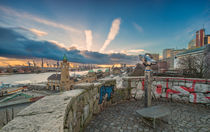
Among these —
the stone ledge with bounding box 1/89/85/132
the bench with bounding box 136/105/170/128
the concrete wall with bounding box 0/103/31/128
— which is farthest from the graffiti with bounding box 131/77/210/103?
the concrete wall with bounding box 0/103/31/128

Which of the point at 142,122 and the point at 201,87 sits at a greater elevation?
the point at 201,87

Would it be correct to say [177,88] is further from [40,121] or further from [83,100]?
[40,121]

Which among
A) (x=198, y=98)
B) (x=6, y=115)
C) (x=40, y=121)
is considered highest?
(x=40, y=121)

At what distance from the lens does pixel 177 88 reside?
4867mm

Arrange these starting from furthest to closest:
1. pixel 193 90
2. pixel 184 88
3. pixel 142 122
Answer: pixel 184 88 < pixel 193 90 < pixel 142 122

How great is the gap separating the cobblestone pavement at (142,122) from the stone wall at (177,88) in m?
0.57

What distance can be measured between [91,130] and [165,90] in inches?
177

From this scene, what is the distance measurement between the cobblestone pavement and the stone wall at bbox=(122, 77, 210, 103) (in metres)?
0.57

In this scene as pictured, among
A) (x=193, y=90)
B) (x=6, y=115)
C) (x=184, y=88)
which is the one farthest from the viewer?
(x=6, y=115)

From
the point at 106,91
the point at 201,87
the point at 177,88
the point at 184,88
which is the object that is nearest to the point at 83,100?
the point at 106,91

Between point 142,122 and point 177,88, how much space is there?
3180 millimetres

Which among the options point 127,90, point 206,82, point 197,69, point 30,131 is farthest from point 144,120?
point 197,69

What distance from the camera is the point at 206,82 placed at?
429 centimetres

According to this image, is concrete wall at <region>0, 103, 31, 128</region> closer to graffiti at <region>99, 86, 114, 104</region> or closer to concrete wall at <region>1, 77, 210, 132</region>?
graffiti at <region>99, 86, 114, 104</region>
